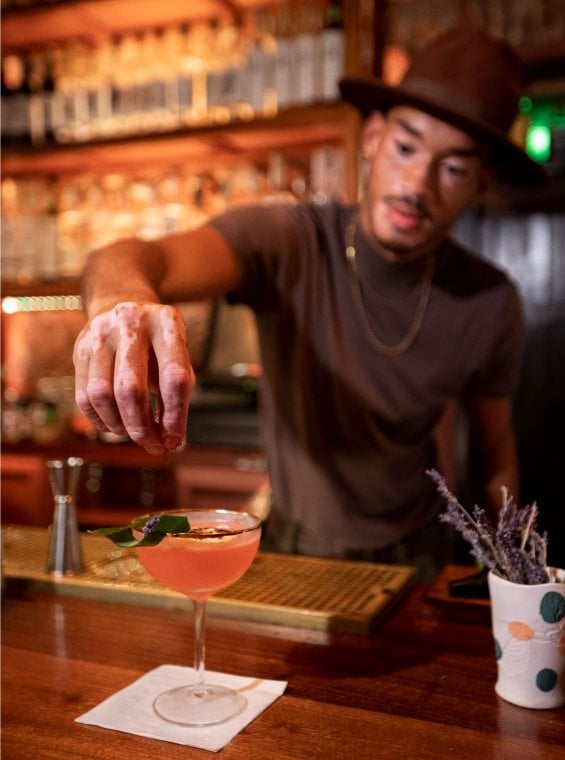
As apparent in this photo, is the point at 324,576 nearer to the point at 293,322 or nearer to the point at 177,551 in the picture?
the point at 177,551

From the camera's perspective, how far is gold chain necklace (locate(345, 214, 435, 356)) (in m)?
1.75

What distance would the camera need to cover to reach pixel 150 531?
0.83 m

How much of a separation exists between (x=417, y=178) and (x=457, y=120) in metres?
0.14

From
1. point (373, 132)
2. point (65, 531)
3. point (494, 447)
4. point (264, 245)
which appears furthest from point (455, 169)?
point (65, 531)

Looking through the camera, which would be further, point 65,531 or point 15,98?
point 15,98

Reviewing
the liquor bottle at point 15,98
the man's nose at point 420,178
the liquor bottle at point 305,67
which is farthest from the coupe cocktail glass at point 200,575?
the liquor bottle at point 15,98

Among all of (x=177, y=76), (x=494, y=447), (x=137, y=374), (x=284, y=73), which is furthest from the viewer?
(x=177, y=76)

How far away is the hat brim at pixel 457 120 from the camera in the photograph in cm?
154

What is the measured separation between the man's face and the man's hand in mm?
861

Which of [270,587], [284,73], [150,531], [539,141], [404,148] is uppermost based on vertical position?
[284,73]

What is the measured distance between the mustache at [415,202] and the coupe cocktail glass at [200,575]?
88 cm

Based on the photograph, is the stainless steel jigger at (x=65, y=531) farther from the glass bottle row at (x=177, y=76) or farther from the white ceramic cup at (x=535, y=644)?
the glass bottle row at (x=177, y=76)

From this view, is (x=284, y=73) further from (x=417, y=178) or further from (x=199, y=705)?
(x=199, y=705)

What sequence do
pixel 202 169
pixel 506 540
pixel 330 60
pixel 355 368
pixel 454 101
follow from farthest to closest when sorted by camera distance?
1. pixel 202 169
2. pixel 330 60
3. pixel 355 368
4. pixel 454 101
5. pixel 506 540
